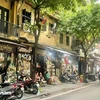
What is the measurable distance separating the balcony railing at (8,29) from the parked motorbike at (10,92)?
6.11m

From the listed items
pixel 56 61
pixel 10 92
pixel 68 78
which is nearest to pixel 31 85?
pixel 10 92

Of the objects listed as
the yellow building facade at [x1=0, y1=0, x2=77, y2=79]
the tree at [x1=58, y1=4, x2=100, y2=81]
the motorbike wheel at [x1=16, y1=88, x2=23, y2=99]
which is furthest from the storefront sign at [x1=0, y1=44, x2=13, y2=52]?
the tree at [x1=58, y1=4, x2=100, y2=81]

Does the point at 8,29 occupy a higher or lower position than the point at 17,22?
lower

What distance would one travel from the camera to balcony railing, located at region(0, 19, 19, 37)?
19.6m

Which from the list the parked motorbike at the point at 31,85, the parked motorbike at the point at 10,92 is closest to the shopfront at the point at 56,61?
the parked motorbike at the point at 31,85

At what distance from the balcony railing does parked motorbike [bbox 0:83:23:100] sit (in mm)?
6112

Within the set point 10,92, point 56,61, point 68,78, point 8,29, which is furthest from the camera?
point 56,61

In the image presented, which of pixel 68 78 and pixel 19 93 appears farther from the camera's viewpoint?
pixel 68 78

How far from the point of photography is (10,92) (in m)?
13.6

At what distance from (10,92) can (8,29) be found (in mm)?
7684

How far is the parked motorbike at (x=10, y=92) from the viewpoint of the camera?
13.4 m

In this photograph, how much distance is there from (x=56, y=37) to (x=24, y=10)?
818 cm

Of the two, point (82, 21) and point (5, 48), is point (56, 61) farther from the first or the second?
point (5, 48)

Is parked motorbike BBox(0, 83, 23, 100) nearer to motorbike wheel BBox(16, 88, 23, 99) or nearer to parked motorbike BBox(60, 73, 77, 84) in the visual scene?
motorbike wheel BBox(16, 88, 23, 99)
